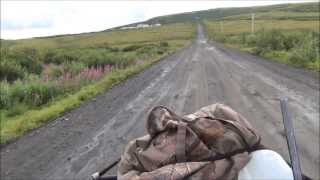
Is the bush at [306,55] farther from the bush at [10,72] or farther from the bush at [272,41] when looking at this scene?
the bush at [10,72]

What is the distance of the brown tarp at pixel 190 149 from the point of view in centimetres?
296

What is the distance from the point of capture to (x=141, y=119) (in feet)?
40.4

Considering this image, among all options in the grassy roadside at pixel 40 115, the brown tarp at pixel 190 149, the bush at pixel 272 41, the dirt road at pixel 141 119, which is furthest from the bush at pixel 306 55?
the brown tarp at pixel 190 149

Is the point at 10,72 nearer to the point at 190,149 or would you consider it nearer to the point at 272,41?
the point at 272,41

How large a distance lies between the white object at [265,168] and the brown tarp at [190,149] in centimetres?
4

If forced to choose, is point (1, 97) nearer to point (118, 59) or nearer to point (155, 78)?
point (155, 78)

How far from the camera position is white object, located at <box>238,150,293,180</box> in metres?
3.02

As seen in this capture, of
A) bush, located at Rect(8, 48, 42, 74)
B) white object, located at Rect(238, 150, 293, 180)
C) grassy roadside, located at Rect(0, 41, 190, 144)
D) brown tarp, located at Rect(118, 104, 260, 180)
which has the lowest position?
bush, located at Rect(8, 48, 42, 74)

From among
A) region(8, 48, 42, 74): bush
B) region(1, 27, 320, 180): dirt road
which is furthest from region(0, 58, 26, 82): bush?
region(1, 27, 320, 180): dirt road

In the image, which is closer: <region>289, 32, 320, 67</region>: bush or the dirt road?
the dirt road

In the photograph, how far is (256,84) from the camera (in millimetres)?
18078

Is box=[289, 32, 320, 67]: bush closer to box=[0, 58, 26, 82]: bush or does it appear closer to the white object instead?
box=[0, 58, 26, 82]: bush

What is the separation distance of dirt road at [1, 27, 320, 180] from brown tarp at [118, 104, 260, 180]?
4.65m

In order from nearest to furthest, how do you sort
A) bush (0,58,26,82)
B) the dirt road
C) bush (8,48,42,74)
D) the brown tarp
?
the brown tarp, the dirt road, bush (0,58,26,82), bush (8,48,42,74)
